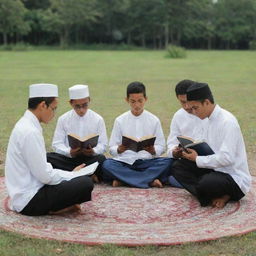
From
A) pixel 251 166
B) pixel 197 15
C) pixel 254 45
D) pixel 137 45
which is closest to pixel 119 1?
pixel 137 45

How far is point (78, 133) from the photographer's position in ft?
22.2

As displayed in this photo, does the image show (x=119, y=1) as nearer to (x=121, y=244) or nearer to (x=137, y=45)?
(x=137, y=45)

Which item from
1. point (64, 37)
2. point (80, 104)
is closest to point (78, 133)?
point (80, 104)

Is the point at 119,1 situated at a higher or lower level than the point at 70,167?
higher

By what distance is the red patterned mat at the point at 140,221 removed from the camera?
4.45 meters

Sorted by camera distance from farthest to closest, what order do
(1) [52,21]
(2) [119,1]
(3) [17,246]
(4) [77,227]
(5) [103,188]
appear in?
1. (2) [119,1]
2. (1) [52,21]
3. (5) [103,188]
4. (4) [77,227]
5. (3) [17,246]

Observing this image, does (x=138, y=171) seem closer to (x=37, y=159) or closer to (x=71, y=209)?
(x=71, y=209)

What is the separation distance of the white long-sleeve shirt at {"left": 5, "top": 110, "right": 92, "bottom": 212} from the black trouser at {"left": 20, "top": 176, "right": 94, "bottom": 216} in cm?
5

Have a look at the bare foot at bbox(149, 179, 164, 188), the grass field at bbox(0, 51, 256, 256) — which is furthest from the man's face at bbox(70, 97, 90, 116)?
the grass field at bbox(0, 51, 256, 256)

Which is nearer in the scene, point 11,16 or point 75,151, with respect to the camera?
point 75,151

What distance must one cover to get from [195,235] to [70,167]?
8.31 feet

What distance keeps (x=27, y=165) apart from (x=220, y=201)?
2.12 m

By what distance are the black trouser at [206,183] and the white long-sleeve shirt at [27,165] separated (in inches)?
56.8

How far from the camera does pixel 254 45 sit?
62188 mm
